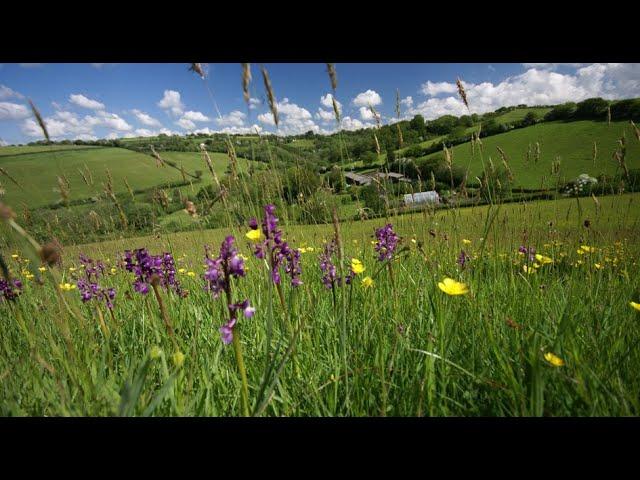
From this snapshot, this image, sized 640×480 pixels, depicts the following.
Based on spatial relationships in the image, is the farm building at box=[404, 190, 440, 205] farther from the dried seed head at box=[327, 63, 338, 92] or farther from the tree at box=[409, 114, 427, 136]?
the dried seed head at box=[327, 63, 338, 92]

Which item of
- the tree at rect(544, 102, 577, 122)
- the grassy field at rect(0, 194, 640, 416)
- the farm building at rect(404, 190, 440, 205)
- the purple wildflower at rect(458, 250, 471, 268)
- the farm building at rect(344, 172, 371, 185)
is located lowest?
the purple wildflower at rect(458, 250, 471, 268)

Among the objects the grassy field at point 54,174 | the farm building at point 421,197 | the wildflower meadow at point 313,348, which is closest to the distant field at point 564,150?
the farm building at point 421,197

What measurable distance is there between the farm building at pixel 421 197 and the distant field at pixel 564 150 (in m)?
0.51

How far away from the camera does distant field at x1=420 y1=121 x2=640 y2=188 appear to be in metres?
3.54

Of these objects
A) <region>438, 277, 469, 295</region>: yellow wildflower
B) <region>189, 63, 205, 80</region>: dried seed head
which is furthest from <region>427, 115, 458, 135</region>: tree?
<region>189, 63, 205, 80</region>: dried seed head

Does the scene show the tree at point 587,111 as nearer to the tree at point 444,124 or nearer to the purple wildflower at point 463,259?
the tree at point 444,124

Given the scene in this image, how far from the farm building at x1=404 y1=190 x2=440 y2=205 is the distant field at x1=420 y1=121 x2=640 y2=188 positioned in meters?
0.51

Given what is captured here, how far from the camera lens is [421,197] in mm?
3605

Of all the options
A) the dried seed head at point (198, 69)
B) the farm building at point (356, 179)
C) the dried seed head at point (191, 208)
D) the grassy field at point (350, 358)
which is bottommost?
the grassy field at point (350, 358)

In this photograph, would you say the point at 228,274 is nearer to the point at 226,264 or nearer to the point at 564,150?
the point at 226,264

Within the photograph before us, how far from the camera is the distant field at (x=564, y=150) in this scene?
354 centimetres
